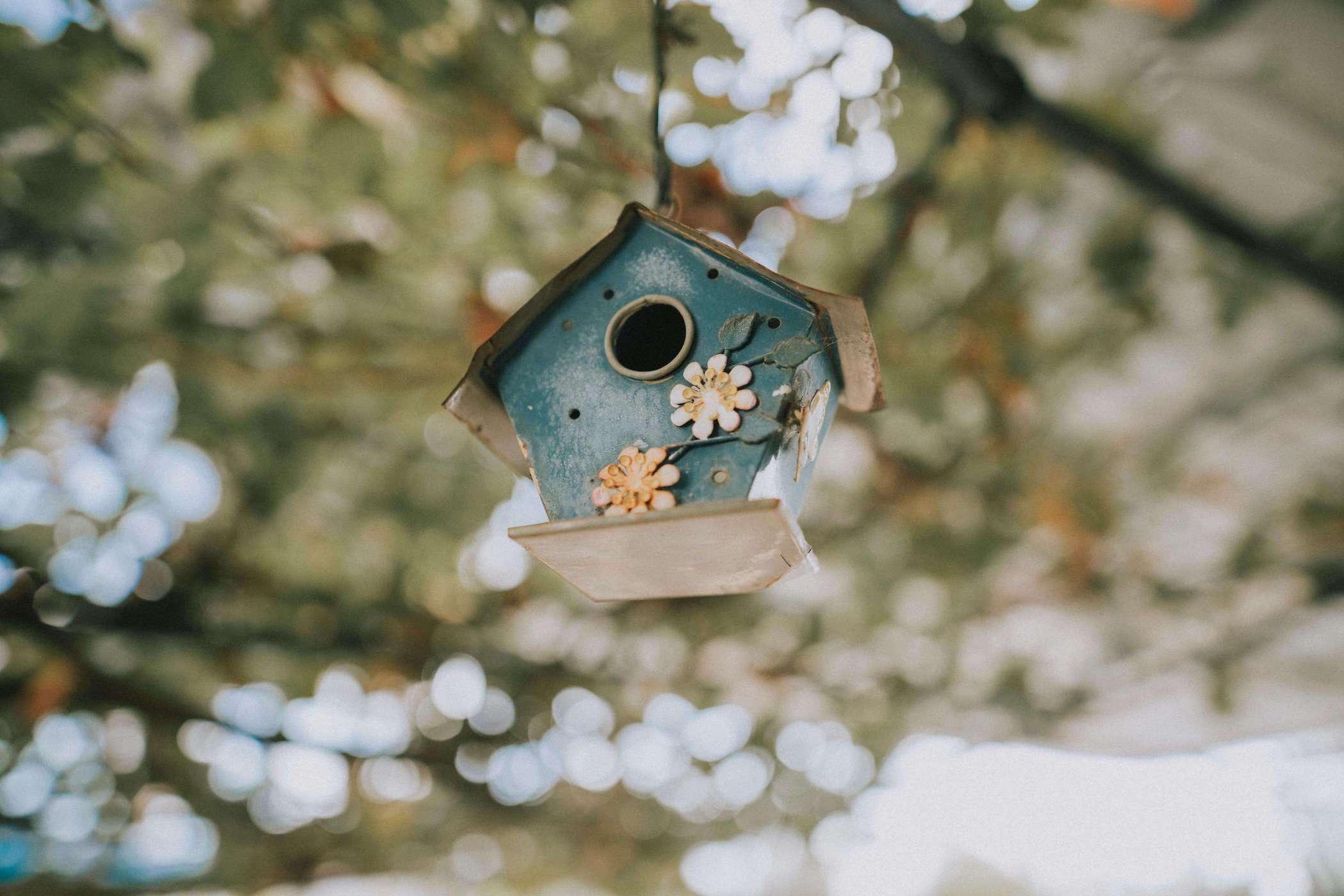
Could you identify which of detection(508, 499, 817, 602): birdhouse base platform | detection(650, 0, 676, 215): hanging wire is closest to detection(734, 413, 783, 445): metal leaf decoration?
detection(508, 499, 817, 602): birdhouse base platform

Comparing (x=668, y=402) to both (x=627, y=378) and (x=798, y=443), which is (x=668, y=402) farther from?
(x=798, y=443)

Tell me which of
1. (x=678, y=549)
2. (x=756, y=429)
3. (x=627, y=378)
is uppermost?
(x=627, y=378)

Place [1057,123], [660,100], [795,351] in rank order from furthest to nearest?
1. [1057,123]
2. [660,100]
3. [795,351]

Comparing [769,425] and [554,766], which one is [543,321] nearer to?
[769,425]

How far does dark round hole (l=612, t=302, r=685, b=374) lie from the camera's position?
1.00 meters

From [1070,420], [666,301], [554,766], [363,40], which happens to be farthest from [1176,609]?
[363,40]

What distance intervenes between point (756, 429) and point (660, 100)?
0.45m

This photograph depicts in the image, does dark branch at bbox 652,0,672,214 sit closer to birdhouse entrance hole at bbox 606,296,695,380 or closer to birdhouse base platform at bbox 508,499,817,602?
birdhouse entrance hole at bbox 606,296,695,380

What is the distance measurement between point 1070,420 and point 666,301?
1939 millimetres

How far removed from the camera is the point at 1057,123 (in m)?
1.54

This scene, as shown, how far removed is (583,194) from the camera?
1.65m

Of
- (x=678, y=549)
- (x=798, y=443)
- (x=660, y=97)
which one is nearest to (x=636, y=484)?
(x=678, y=549)

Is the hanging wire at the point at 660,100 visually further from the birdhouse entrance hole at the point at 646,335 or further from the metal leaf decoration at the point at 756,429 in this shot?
the metal leaf decoration at the point at 756,429

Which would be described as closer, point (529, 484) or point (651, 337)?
point (651, 337)
